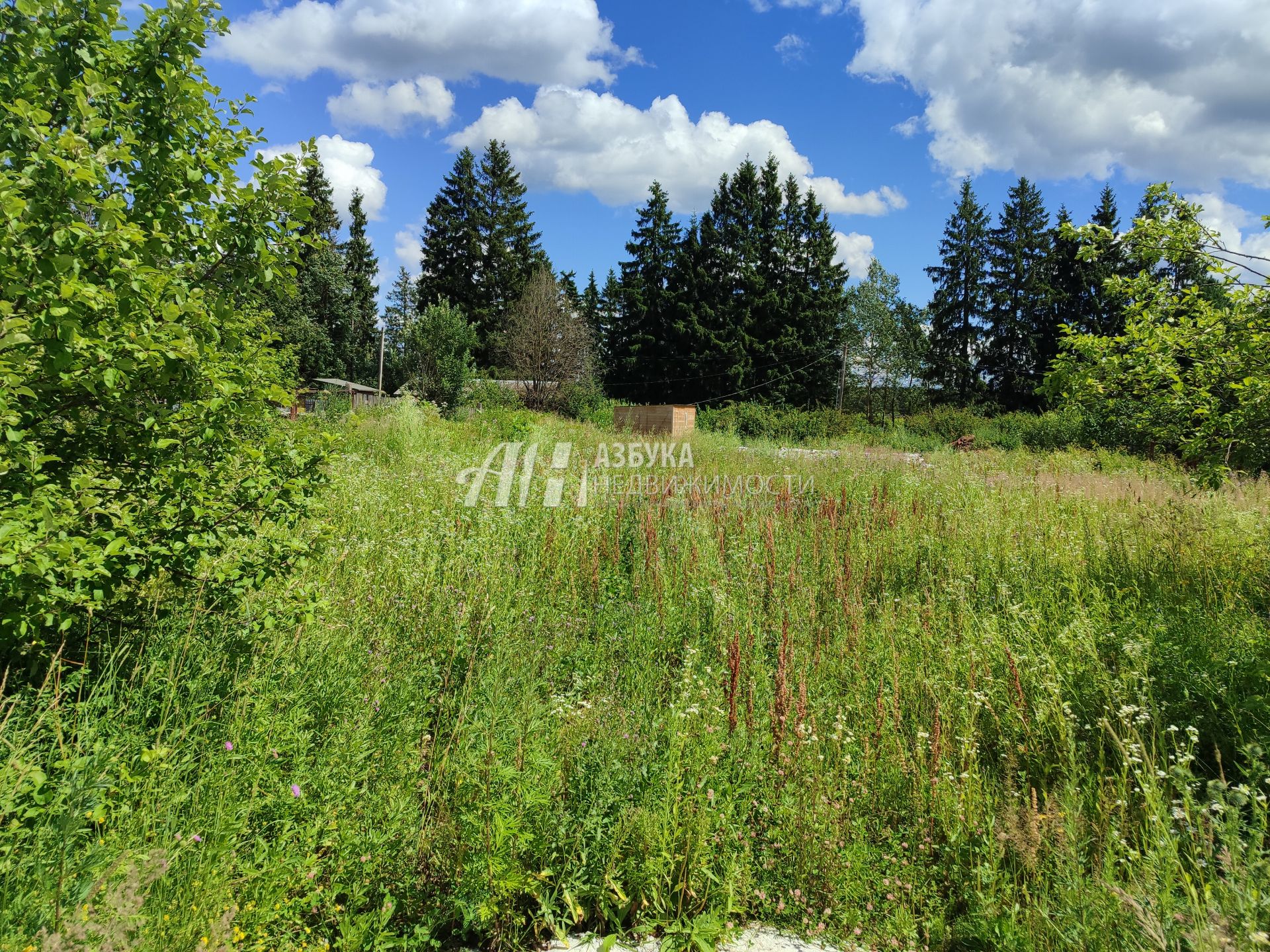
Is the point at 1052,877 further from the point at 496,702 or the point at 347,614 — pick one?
the point at 347,614

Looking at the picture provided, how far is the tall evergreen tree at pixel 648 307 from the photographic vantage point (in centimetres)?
3978

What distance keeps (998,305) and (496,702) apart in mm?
43033

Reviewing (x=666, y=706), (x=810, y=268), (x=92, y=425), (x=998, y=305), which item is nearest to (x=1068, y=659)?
(x=666, y=706)

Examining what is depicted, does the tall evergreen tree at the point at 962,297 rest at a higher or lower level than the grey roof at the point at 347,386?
higher

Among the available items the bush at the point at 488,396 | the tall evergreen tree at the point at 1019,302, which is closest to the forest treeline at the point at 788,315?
the tall evergreen tree at the point at 1019,302

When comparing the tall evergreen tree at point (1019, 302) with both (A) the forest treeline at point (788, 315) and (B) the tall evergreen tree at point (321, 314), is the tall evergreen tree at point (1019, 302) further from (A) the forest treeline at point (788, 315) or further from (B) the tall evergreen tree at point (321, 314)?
(B) the tall evergreen tree at point (321, 314)

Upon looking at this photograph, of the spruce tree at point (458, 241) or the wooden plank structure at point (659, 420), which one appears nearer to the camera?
the wooden plank structure at point (659, 420)

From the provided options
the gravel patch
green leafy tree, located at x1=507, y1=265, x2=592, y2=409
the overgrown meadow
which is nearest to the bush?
green leafy tree, located at x1=507, y1=265, x2=592, y2=409

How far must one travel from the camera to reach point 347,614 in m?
3.64

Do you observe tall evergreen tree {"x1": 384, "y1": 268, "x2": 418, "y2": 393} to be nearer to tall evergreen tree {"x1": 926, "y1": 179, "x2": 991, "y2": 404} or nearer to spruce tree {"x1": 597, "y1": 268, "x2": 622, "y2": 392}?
spruce tree {"x1": 597, "y1": 268, "x2": 622, "y2": 392}

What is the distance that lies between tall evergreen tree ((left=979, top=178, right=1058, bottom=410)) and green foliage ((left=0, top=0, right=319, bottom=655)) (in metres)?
39.8

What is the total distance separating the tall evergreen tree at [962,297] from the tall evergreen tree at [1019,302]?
62 centimetres

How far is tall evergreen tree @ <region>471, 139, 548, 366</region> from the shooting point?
1809 inches

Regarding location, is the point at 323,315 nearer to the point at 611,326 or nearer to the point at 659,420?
the point at 611,326
